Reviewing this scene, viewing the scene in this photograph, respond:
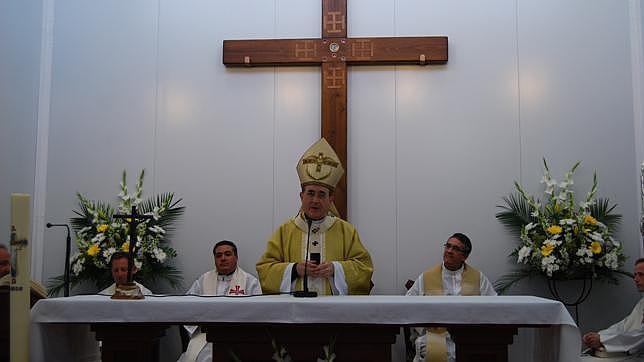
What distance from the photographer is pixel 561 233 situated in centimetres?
687

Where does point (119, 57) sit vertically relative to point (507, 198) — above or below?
above

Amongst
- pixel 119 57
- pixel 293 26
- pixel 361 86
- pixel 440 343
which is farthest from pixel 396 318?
pixel 119 57

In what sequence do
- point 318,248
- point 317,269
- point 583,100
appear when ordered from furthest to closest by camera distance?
point 583,100, point 318,248, point 317,269

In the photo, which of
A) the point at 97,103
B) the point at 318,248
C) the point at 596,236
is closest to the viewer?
the point at 318,248

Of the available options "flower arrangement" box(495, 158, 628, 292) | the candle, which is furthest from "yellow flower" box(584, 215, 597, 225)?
the candle

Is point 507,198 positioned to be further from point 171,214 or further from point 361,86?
point 171,214

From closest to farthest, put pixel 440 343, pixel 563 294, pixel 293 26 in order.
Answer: pixel 440 343, pixel 563 294, pixel 293 26

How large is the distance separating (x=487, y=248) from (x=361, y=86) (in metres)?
1.92

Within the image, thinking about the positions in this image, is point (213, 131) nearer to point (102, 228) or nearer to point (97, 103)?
point (97, 103)

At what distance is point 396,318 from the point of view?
4.38 metres

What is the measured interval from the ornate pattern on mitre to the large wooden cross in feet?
6.27

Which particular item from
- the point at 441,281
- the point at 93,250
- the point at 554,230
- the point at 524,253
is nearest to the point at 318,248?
the point at 441,281

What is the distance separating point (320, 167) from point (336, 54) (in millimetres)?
2405

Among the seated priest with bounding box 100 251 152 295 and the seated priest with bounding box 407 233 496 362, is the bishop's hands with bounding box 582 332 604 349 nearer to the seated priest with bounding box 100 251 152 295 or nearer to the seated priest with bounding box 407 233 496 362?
the seated priest with bounding box 407 233 496 362
